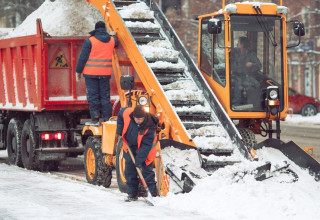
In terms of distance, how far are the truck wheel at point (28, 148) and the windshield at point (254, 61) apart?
437 centimetres

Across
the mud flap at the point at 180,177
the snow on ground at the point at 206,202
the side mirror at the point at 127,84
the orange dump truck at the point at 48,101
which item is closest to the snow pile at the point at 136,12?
the orange dump truck at the point at 48,101

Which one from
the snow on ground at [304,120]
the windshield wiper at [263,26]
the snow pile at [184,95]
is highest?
the windshield wiper at [263,26]

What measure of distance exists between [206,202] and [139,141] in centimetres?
139

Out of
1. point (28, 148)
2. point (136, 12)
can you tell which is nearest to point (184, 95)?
point (136, 12)

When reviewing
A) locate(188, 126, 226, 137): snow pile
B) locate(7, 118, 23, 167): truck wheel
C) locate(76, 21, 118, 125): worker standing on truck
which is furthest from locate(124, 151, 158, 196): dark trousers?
locate(7, 118, 23, 167): truck wheel

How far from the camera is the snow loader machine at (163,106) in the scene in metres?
10.3

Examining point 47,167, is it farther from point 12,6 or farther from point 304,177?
point 12,6

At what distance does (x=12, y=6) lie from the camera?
37.2 meters

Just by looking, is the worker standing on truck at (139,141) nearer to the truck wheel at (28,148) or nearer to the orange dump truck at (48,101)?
the orange dump truck at (48,101)

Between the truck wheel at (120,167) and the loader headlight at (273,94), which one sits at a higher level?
the loader headlight at (273,94)

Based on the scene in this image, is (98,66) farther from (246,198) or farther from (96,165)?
(246,198)

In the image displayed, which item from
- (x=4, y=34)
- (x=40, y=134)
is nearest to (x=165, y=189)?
(x=40, y=134)

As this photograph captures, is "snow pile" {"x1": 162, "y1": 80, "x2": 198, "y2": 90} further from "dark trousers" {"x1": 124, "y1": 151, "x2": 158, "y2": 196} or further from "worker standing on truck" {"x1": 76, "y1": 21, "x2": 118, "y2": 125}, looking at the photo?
"dark trousers" {"x1": 124, "y1": 151, "x2": 158, "y2": 196}

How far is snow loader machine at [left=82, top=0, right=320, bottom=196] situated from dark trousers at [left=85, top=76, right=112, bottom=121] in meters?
0.22
